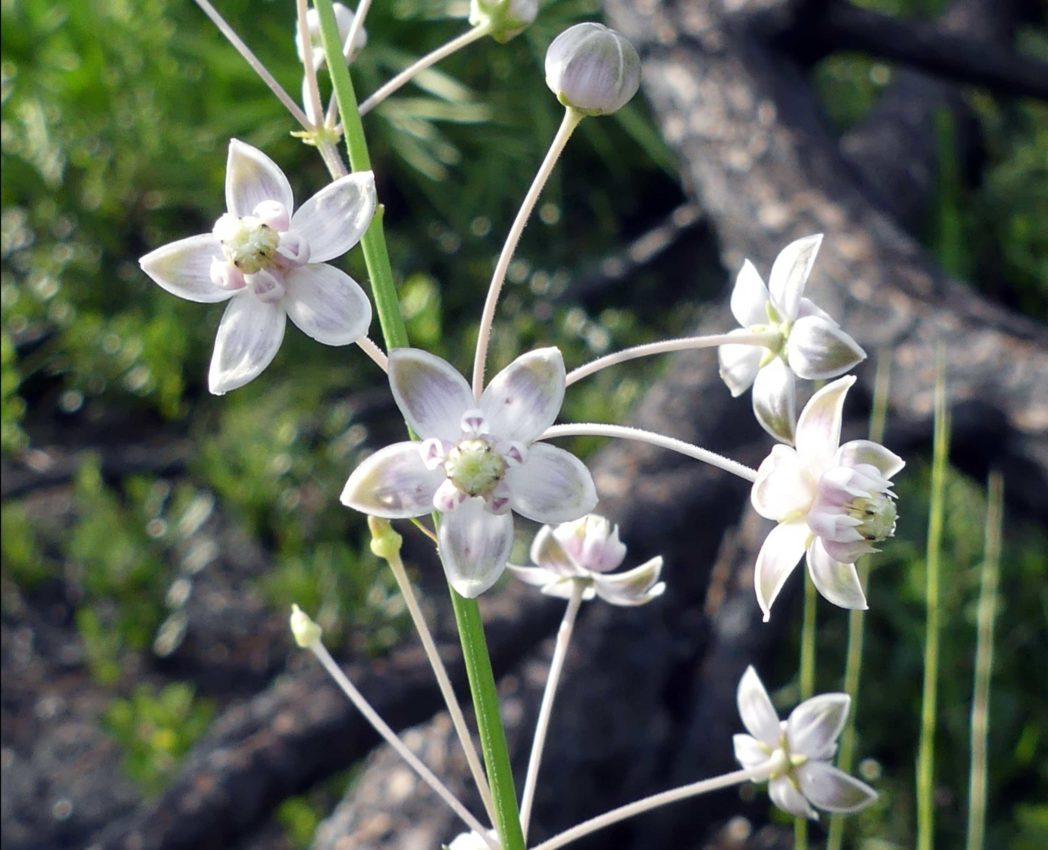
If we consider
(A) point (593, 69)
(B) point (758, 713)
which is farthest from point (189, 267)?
(B) point (758, 713)

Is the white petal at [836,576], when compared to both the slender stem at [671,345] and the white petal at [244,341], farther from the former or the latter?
the white petal at [244,341]

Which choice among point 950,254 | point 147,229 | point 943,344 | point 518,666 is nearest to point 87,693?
point 518,666

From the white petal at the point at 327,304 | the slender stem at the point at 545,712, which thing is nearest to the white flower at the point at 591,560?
the slender stem at the point at 545,712

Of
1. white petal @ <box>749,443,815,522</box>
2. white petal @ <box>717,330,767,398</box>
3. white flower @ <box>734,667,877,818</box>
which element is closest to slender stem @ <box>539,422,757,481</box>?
white petal @ <box>749,443,815,522</box>

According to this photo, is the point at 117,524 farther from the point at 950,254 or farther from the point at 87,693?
the point at 950,254

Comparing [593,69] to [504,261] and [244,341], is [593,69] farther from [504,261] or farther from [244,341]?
[244,341]

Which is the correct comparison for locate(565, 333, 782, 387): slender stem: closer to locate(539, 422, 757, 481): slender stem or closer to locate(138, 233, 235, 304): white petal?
locate(539, 422, 757, 481): slender stem
